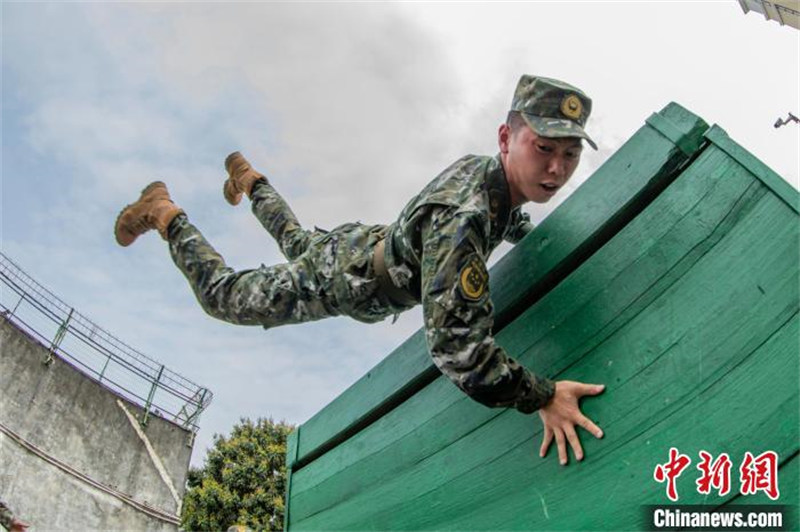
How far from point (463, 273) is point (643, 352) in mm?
448

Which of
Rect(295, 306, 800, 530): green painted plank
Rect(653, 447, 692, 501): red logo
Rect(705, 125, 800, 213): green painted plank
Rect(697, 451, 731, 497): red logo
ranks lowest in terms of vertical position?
Rect(697, 451, 731, 497): red logo

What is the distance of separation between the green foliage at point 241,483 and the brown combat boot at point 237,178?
41.0 ft

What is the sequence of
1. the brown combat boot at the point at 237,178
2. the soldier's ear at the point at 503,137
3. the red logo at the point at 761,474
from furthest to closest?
the brown combat boot at the point at 237,178 < the soldier's ear at the point at 503,137 < the red logo at the point at 761,474

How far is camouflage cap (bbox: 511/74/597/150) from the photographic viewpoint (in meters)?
1.62

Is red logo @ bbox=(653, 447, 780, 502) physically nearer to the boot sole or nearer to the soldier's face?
the soldier's face

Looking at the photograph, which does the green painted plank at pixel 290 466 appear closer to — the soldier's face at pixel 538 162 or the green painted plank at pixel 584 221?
the green painted plank at pixel 584 221

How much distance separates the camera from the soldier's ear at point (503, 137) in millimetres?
1822

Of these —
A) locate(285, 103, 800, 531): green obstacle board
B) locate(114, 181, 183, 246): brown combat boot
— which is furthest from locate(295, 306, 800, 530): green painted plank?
locate(114, 181, 183, 246): brown combat boot

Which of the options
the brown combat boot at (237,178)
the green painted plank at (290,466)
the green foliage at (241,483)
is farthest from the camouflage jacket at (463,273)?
the green foliage at (241,483)

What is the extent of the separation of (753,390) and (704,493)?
208 millimetres

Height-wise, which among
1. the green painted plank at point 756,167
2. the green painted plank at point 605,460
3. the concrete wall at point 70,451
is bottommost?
the green painted plank at point 605,460

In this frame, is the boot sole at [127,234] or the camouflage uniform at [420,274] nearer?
the camouflage uniform at [420,274]

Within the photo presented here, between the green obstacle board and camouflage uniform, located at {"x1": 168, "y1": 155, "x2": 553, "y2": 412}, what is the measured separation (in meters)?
0.16

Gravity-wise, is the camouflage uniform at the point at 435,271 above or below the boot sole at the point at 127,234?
below
